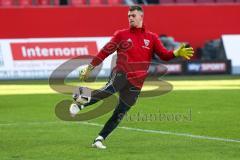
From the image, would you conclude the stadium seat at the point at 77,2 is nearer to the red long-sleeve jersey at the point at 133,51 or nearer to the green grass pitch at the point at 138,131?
the green grass pitch at the point at 138,131

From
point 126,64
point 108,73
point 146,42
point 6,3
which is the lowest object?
point 108,73

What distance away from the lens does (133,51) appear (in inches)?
463

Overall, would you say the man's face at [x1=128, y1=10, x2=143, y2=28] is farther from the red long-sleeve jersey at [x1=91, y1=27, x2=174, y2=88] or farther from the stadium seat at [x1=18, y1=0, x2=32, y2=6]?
the stadium seat at [x1=18, y1=0, x2=32, y2=6]

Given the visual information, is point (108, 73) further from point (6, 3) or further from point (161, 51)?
point (161, 51)

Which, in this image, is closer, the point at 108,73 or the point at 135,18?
the point at 135,18

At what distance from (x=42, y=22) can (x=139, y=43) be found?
23144mm

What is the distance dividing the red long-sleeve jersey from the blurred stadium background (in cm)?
120

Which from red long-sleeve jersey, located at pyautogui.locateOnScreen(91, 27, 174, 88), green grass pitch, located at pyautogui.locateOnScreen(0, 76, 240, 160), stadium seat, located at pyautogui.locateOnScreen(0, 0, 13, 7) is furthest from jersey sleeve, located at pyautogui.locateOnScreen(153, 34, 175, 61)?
stadium seat, located at pyautogui.locateOnScreen(0, 0, 13, 7)

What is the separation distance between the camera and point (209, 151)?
1145cm

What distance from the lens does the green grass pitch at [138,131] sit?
11.2 meters

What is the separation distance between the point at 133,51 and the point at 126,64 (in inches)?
9.5

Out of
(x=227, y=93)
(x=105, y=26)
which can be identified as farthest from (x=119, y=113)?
(x=105, y=26)

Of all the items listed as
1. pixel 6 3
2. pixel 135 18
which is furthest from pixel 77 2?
pixel 135 18

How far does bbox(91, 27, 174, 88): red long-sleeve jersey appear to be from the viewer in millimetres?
11773
